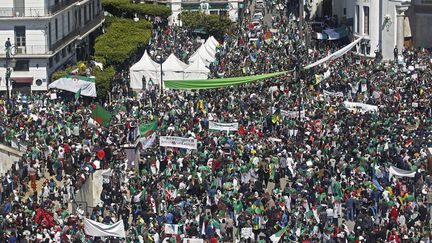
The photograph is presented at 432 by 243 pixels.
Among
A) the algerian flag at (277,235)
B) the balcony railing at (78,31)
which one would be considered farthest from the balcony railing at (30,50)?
the algerian flag at (277,235)

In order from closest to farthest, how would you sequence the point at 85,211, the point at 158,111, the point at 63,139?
the point at 85,211 < the point at 63,139 < the point at 158,111

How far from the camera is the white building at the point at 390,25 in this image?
279 feet

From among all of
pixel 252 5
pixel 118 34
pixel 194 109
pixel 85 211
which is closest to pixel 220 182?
pixel 85 211

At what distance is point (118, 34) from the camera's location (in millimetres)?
87625

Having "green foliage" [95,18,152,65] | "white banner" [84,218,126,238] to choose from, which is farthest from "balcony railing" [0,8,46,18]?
"white banner" [84,218,126,238]

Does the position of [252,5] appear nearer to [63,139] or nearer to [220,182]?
[63,139]

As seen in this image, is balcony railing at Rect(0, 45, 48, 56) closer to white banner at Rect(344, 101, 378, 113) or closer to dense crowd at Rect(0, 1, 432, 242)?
dense crowd at Rect(0, 1, 432, 242)

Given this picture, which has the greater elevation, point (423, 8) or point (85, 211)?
point (423, 8)

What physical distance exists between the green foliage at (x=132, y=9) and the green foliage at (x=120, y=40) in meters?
2.52

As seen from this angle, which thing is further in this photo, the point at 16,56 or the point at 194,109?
the point at 16,56

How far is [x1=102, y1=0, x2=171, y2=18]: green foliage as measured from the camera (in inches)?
3826

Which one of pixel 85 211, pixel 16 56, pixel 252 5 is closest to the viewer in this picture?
pixel 85 211

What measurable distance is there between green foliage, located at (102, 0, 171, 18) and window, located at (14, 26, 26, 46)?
2125 centimetres

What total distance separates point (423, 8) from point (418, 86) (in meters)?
18.7
